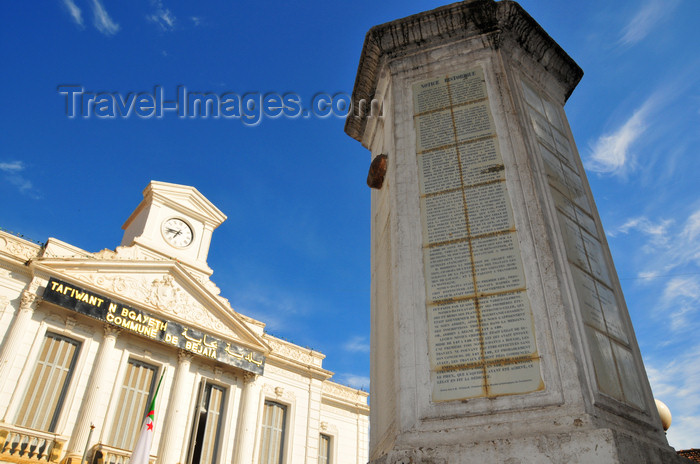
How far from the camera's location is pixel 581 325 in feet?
13.1

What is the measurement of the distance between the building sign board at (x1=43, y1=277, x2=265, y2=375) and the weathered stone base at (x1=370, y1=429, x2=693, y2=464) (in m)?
18.1

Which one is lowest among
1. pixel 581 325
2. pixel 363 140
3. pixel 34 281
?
pixel 581 325

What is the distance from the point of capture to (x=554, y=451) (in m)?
3.22

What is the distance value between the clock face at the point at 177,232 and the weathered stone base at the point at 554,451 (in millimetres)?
22559

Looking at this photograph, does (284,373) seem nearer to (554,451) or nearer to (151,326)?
(151,326)

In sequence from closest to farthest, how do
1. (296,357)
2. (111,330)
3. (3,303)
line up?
1. (3,303)
2. (111,330)
3. (296,357)

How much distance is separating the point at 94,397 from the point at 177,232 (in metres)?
8.86

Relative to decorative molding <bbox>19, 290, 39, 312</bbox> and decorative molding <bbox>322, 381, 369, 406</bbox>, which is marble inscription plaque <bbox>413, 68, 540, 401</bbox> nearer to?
decorative molding <bbox>19, 290, 39, 312</bbox>

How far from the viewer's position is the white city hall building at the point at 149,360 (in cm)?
1733

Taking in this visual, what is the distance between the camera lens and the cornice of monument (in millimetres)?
6004

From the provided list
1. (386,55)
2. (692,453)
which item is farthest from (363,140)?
(692,453)

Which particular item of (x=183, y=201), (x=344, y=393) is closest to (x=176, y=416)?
(x=183, y=201)

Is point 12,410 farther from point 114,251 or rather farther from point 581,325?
point 581,325

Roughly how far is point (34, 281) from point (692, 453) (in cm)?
2225
